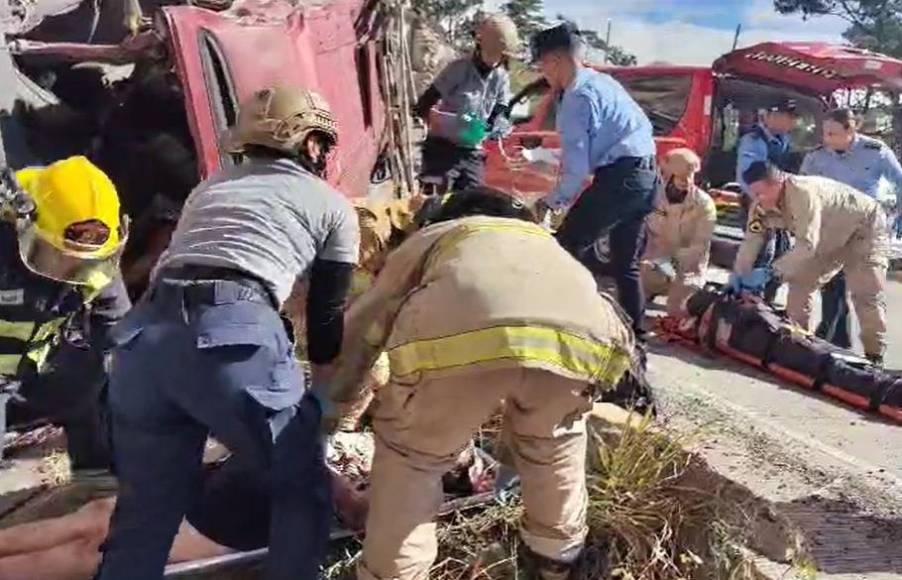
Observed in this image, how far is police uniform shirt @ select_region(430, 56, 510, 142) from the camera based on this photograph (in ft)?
19.6

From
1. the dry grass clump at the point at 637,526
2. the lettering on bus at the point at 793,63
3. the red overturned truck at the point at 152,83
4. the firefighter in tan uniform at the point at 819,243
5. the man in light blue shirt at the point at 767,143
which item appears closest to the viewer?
the dry grass clump at the point at 637,526

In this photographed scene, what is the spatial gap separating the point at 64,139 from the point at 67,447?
Answer: 1.59 m

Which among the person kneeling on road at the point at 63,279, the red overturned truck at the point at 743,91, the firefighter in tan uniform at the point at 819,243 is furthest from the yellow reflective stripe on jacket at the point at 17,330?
the red overturned truck at the point at 743,91

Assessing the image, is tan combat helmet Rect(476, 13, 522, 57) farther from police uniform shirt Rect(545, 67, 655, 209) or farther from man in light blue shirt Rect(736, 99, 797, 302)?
man in light blue shirt Rect(736, 99, 797, 302)

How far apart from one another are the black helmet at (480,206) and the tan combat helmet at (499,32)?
2.77m

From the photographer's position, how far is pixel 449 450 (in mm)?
2947

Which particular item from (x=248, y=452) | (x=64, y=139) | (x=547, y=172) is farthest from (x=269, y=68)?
(x=547, y=172)

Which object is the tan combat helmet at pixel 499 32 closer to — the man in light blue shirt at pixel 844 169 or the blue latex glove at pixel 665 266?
the blue latex glove at pixel 665 266

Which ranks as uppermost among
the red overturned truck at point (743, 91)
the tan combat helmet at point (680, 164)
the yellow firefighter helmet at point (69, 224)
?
the yellow firefighter helmet at point (69, 224)

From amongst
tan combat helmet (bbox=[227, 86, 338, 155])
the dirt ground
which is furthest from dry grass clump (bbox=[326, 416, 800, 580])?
tan combat helmet (bbox=[227, 86, 338, 155])

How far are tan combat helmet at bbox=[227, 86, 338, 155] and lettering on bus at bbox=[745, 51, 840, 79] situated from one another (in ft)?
30.0

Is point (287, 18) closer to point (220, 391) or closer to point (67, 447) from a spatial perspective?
point (67, 447)

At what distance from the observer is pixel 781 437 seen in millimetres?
4602

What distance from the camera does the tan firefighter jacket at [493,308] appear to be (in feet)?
9.02
